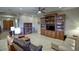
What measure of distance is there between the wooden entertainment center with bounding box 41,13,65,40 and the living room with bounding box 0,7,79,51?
0.07 feet

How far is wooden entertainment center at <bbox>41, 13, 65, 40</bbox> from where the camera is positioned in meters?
1.98

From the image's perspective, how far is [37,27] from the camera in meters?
2.08

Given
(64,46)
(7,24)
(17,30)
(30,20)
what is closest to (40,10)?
(30,20)

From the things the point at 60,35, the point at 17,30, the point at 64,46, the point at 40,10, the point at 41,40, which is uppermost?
the point at 40,10

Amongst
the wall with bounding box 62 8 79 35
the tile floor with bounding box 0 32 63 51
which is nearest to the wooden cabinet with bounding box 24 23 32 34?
the tile floor with bounding box 0 32 63 51

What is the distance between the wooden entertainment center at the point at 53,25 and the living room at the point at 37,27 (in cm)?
2

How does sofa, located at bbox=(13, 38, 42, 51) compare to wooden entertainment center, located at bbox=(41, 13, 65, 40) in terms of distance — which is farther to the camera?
wooden entertainment center, located at bbox=(41, 13, 65, 40)

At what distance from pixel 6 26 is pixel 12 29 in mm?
136

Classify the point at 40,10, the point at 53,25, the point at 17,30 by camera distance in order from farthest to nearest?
1. the point at 53,25
2. the point at 17,30
3. the point at 40,10

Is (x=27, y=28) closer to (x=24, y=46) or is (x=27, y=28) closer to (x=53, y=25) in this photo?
(x=24, y=46)

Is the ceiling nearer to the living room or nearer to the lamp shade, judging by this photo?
the living room

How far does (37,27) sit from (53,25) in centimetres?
36
